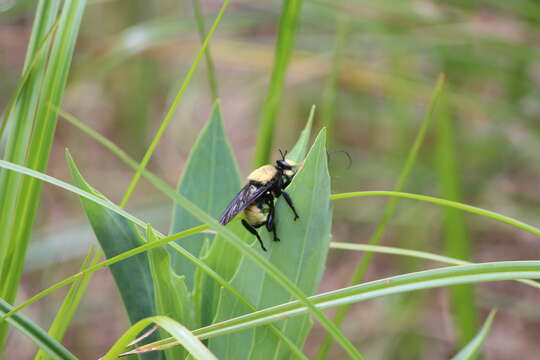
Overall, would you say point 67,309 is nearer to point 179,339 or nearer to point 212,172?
point 179,339

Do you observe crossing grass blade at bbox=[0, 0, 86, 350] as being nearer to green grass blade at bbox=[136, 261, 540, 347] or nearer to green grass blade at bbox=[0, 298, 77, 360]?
green grass blade at bbox=[0, 298, 77, 360]

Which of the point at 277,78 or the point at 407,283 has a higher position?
the point at 277,78

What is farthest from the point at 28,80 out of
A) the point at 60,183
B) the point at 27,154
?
the point at 60,183

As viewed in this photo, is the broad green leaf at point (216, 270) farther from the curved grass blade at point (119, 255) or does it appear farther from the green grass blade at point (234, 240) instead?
the green grass blade at point (234, 240)

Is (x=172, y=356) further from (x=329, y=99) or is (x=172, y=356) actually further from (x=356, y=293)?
(x=329, y=99)

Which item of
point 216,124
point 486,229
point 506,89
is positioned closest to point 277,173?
point 216,124

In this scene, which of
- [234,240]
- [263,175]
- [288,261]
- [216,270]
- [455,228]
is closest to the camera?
[234,240]

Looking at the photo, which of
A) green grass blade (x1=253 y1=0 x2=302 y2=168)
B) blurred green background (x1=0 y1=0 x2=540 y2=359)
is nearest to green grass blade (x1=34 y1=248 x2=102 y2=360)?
green grass blade (x1=253 y1=0 x2=302 y2=168)
